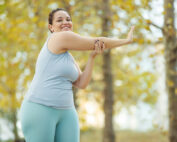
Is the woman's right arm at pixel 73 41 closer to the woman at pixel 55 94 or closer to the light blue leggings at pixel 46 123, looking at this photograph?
the woman at pixel 55 94

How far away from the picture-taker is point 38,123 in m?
1.94

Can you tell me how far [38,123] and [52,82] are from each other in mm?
301

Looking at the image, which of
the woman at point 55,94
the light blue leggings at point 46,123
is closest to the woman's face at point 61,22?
the woman at point 55,94

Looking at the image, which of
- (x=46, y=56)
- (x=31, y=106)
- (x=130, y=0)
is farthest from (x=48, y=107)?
(x=130, y=0)

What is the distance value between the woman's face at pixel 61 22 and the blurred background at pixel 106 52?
130 centimetres

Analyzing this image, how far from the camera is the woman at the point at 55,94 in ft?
6.40

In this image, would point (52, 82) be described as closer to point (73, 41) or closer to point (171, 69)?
point (73, 41)

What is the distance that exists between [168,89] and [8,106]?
5046 millimetres

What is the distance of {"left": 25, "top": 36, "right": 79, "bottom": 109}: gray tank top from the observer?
77.4 inches

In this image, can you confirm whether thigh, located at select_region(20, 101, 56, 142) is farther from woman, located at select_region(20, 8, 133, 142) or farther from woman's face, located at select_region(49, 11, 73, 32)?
woman's face, located at select_region(49, 11, 73, 32)

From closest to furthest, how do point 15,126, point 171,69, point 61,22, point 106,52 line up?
point 61,22
point 171,69
point 106,52
point 15,126

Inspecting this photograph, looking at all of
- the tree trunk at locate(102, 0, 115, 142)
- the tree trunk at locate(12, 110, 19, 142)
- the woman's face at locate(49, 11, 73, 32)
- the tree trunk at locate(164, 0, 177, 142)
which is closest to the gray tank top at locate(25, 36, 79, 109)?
the woman's face at locate(49, 11, 73, 32)

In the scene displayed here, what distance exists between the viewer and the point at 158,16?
3945 millimetres

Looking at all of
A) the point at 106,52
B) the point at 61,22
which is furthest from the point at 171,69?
the point at 61,22
